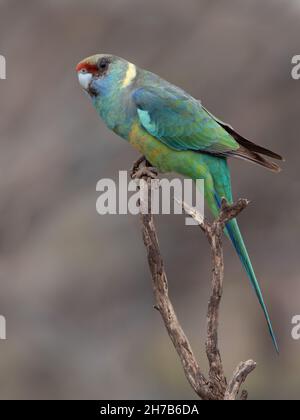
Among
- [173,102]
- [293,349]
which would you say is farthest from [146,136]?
[293,349]

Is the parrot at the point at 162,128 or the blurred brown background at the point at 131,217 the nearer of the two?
the parrot at the point at 162,128

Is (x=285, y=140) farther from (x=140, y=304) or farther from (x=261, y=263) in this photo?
(x=140, y=304)

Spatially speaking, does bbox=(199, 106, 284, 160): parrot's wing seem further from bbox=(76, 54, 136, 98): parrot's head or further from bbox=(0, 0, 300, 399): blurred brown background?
bbox=(0, 0, 300, 399): blurred brown background

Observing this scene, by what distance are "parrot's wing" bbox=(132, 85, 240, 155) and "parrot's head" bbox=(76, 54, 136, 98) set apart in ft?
0.18

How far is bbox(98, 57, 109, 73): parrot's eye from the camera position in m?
1.54

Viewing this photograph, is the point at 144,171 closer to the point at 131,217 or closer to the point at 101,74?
the point at 101,74

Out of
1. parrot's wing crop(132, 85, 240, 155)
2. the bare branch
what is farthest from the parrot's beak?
the bare branch

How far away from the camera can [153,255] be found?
54.6 inches

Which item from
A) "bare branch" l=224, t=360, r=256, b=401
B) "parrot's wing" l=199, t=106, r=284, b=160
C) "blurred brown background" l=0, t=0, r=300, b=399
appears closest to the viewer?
"bare branch" l=224, t=360, r=256, b=401

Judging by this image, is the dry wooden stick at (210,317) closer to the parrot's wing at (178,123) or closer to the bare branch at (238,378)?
the bare branch at (238,378)

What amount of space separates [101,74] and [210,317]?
0.60m

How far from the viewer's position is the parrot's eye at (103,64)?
1.54 metres

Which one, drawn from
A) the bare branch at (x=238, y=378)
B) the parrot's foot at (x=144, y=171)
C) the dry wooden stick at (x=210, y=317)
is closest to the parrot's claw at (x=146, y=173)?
the parrot's foot at (x=144, y=171)

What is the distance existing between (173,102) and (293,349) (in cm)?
155
